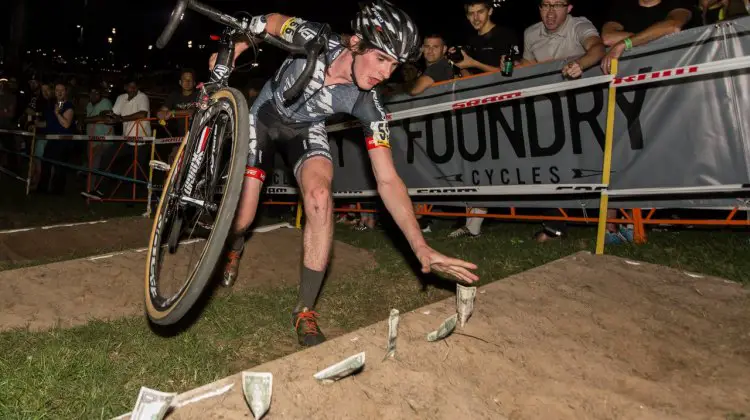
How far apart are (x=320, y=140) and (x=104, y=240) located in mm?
5069

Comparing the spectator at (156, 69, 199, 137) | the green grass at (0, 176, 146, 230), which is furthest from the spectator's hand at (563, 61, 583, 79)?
the green grass at (0, 176, 146, 230)

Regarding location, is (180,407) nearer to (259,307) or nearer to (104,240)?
(259,307)

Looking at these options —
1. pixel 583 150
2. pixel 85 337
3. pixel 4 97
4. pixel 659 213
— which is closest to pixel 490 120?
pixel 583 150

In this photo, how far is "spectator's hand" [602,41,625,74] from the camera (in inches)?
196

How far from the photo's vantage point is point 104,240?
24.8 ft

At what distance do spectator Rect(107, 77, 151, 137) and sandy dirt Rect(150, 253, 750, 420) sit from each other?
9891mm

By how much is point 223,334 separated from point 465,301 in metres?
1.83

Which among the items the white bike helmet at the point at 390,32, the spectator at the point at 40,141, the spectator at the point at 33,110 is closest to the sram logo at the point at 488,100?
the white bike helmet at the point at 390,32

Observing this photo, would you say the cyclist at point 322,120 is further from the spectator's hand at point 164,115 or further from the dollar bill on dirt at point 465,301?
the spectator's hand at point 164,115

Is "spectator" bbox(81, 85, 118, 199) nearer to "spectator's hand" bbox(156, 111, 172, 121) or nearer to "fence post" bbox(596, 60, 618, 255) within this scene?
"spectator's hand" bbox(156, 111, 172, 121)

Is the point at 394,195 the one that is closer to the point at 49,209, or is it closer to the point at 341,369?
the point at 341,369

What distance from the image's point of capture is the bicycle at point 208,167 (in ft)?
9.46

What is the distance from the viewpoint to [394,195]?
3520 mm

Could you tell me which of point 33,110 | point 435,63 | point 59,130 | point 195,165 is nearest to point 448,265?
point 195,165
